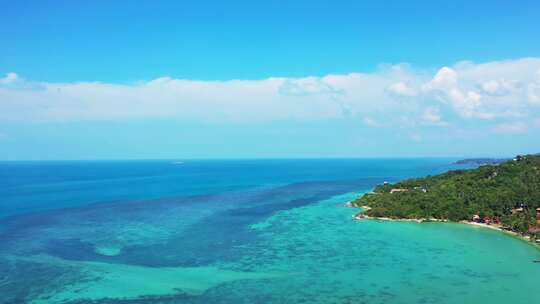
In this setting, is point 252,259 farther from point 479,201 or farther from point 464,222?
point 479,201

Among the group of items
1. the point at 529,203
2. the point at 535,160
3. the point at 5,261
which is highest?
the point at 535,160

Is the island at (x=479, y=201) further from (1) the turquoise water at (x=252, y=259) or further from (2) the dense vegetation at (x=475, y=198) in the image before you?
(1) the turquoise water at (x=252, y=259)

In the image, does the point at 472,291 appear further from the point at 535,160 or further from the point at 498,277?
the point at 535,160

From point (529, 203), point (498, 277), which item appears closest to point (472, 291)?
point (498, 277)

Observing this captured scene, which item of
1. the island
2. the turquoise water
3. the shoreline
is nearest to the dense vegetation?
the island

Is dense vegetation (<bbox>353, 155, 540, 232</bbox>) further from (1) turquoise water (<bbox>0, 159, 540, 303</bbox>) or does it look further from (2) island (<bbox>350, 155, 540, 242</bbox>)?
(1) turquoise water (<bbox>0, 159, 540, 303</bbox>)

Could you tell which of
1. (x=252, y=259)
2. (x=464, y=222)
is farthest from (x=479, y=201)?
(x=252, y=259)

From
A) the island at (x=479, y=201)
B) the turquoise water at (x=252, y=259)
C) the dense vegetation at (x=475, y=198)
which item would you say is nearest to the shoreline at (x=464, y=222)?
the island at (x=479, y=201)
